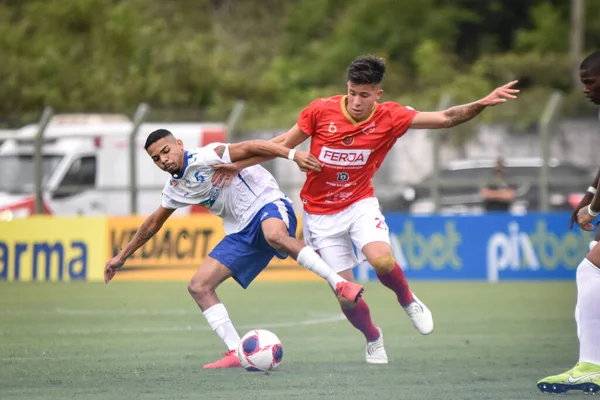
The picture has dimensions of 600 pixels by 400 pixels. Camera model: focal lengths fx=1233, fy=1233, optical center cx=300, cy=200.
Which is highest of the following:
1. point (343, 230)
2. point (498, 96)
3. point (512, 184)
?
point (498, 96)

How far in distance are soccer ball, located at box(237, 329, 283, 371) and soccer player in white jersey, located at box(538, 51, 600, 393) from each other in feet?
6.23

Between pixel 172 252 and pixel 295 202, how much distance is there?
289cm

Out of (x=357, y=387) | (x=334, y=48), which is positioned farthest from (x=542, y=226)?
(x=334, y=48)

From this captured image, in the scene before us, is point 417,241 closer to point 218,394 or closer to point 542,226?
point 542,226

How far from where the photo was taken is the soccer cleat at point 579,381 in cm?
708

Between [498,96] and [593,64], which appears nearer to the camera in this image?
[593,64]

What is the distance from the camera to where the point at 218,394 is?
23.7 ft

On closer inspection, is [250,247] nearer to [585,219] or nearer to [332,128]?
[332,128]

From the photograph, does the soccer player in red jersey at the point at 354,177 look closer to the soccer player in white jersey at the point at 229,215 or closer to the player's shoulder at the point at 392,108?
the player's shoulder at the point at 392,108

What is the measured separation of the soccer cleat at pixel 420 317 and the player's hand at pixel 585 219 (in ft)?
5.43

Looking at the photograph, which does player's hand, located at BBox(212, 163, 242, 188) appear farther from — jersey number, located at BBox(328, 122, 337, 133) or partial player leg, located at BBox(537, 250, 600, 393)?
partial player leg, located at BBox(537, 250, 600, 393)

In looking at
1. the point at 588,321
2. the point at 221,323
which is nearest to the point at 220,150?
the point at 221,323

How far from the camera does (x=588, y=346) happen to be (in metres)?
7.12

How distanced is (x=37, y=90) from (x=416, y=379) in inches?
989
